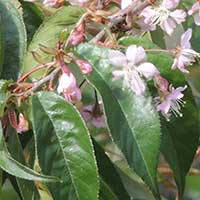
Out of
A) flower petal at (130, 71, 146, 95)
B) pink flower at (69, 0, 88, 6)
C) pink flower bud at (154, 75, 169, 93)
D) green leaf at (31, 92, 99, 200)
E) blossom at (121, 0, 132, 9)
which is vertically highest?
blossom at (121, 0, 132, 9)

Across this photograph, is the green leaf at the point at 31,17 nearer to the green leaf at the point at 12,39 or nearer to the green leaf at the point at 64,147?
the green leaf at the point at 12,39

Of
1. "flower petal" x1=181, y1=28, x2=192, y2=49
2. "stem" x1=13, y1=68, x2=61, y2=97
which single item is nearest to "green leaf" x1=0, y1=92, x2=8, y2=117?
"stem" x1=13, y1=68, x2=61, y2=97

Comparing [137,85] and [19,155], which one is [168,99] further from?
[19,155]

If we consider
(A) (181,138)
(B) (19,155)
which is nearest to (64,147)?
(B) (19,155)

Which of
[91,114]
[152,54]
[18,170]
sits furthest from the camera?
[91,114]

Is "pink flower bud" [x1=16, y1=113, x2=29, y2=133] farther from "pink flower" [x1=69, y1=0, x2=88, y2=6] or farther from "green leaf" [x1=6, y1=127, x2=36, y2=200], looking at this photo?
"pink flower" [x1=69, y1=0, x2=88, y2=6]

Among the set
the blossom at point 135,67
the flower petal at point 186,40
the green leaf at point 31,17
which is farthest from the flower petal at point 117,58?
the green leaf at point 31,17

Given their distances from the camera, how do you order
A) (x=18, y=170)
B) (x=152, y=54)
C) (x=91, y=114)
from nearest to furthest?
(x=18, y=170) < (x=152, y=54) < (x=91, y=114)
